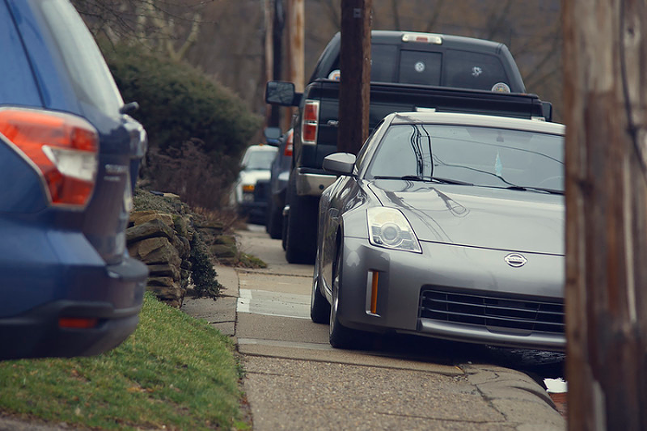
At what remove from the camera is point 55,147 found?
3293 millimetres

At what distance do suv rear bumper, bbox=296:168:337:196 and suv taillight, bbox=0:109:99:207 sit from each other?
7254 millimetres

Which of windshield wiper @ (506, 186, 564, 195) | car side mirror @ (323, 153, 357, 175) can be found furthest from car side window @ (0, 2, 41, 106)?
windshield wiper @ (506, 186, 564, 195)

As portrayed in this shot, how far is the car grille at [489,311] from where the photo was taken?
228 inches

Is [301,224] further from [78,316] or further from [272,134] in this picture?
[78,316]

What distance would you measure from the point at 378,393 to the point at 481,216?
1447 mm

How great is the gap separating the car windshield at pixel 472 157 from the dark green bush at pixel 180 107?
8666 millimetres

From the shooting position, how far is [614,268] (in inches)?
122

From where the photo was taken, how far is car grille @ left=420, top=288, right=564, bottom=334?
5793mm

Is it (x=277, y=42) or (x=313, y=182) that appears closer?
(x=313, y=182)

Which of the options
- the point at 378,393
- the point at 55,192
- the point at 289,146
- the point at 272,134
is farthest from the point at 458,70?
the point at 55,192

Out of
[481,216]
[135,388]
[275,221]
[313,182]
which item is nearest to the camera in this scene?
[135,388]

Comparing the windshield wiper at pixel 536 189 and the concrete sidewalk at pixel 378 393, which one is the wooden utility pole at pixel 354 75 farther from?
the concrete sidewalk at pixel 378 393

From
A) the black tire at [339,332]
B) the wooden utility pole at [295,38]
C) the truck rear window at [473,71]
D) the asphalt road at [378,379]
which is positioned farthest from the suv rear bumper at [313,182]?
the wooden utility pole at [295,38]

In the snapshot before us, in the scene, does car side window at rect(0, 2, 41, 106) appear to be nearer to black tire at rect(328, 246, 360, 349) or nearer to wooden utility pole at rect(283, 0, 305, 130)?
black tire at rect(328, 246, 360, 349)
